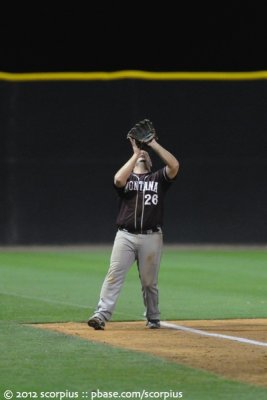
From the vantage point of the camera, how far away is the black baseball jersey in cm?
1125

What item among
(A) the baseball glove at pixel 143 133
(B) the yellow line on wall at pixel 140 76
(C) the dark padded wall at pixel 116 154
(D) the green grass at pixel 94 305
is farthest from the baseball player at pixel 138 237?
(B) the yellow line on wall at pixel 140 76

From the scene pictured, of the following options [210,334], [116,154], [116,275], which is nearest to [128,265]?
[116,275]

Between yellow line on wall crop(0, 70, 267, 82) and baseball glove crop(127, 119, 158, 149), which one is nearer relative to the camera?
baseball glove crop(127, 119, 158, 149)

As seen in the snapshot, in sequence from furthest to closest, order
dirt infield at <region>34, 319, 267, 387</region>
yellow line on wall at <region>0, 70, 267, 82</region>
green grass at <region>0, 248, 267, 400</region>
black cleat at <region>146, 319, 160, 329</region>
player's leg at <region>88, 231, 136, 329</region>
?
yellow line on wall at <region>0, 70, 267, 82</region> < black cleat at <region>146, 319, 160, 329</region> < player's leg at <region>88, 231, 136, 329</region> < dirt infield at <region>34, 319, 267, 387</region> < green grass at <region>0, 248, 267, 400</region>

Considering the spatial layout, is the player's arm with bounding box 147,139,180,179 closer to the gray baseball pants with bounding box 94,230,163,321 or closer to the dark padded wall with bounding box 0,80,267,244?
the gray baseball pants with bounding box 94,230,163,321

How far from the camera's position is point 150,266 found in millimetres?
11281

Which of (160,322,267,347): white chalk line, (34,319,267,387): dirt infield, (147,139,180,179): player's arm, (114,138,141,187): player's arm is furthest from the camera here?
(114,138,141,187): player's arm

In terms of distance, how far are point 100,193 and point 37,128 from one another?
179 centimetres

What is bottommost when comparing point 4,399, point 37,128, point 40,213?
point 4,399

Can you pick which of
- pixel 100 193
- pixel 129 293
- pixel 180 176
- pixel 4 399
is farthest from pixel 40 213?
pixel 4 399

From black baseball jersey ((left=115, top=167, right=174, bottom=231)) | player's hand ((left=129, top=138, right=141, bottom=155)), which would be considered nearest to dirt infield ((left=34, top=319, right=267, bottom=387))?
black baseball jersey ((left=115, top=167, right=174, bottom=231))
